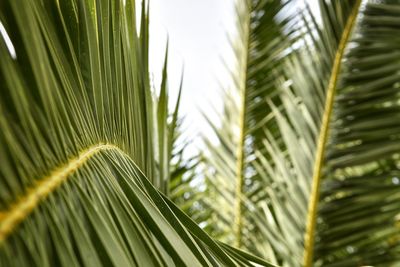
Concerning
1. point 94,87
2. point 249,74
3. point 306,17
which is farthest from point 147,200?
point 249,74

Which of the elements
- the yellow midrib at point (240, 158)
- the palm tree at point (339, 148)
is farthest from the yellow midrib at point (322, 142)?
the yellow midrib at point (240, 158)

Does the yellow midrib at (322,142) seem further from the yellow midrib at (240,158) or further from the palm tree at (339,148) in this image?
the yellow midrib at (240,158)

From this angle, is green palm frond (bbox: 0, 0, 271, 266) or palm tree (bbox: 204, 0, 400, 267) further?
palm tree (bbox: 204, 0, 400, 267)

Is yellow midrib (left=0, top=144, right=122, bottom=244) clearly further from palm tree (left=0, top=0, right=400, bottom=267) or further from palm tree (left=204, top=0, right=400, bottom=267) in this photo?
palm tree (left=204, top=0, right=400, bottom=267)

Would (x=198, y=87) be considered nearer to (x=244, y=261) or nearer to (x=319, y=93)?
(x=319, y=93)

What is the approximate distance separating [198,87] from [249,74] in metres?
0.33

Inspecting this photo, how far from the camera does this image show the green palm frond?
1.56 feet

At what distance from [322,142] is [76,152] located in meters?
1.40

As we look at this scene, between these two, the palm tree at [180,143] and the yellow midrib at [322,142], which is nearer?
the palm tree at [180,143]

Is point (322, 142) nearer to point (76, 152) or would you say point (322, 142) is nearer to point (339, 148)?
point (339, 148)

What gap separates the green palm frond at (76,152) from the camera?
0.48 meters

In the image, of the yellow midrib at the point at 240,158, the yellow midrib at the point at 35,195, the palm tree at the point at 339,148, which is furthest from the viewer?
the yellow midrib at the point at 240,158

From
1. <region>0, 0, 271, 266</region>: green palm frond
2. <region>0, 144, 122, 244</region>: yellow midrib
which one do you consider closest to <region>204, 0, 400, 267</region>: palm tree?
<region>0, 0, 271, 266</region>: green palm frond

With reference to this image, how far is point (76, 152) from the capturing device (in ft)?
2.10
